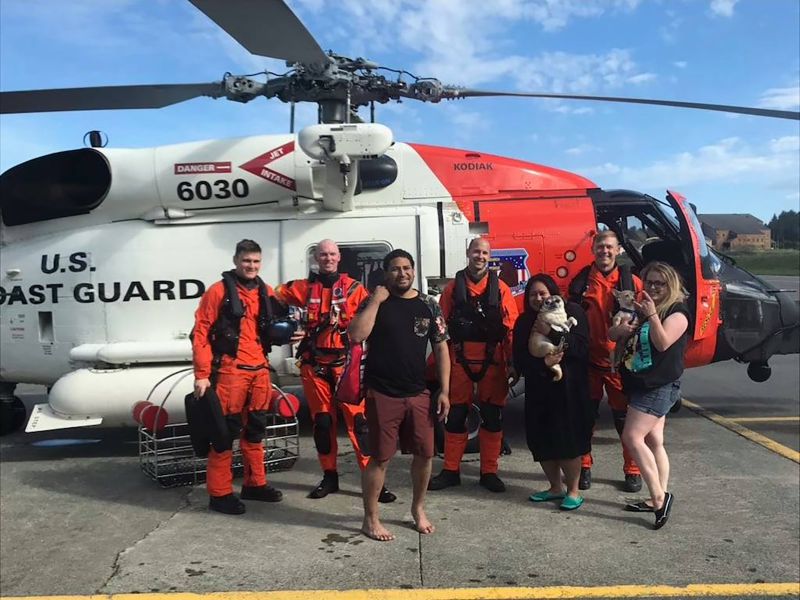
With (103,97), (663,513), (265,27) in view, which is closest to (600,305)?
(663,513)

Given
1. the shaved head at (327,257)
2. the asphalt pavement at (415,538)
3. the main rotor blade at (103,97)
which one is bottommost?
the asphalt pavement at (415,538)

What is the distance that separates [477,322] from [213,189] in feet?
9.84

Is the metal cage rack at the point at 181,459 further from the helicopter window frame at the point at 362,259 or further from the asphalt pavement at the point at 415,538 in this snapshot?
the helicopter window frame at the point at 362,259

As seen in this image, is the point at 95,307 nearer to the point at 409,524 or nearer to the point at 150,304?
the point at 150,304

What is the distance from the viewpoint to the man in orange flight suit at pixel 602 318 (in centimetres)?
442

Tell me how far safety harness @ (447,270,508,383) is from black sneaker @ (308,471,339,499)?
1.26m

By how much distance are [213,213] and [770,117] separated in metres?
4.76

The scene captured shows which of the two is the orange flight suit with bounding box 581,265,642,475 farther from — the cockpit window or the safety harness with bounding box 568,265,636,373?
the cockpit window

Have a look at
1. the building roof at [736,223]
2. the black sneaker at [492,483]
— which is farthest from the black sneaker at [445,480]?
the building roof at [736,223]

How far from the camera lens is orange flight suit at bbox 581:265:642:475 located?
445 cm

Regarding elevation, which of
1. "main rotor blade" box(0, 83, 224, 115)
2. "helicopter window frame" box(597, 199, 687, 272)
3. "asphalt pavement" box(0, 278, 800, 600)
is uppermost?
"main rotor blade" box(0, 83, 224, 115)

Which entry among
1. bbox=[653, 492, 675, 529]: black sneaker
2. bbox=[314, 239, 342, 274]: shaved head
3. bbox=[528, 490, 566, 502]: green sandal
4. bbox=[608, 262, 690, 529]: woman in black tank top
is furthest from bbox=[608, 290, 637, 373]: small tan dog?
bbox=[314, 239, 342, 274]: shaved head

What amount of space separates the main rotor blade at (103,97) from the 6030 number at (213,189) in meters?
0.79

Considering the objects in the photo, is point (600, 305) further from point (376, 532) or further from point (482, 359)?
point (376, 532)
